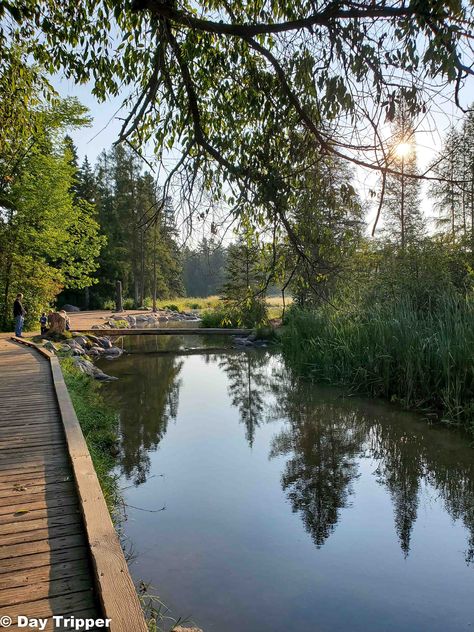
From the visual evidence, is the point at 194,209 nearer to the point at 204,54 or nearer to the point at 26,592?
the point at 204,54

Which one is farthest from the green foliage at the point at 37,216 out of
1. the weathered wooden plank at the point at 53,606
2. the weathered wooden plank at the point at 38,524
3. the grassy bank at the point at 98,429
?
the weathered wooden plank at the point at 53,606

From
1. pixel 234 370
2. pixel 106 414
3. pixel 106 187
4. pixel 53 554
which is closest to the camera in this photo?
pixel 53 554

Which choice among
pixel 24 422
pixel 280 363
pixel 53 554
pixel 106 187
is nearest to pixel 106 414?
pixel 24 422

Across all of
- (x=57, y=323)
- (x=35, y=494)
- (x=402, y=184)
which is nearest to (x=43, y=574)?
(x=35, y=494)

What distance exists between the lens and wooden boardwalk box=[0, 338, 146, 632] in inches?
87.5

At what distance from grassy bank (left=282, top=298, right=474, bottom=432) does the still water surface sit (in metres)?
0.63

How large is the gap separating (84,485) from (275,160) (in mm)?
2806

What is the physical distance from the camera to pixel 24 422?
17.8 feet

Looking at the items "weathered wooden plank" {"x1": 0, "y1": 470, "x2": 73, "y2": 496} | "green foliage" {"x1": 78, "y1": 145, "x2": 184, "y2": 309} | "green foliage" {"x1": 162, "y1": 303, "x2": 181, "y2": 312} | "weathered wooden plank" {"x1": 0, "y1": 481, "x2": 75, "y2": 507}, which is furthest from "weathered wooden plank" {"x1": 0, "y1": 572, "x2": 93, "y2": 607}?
"green foliage" {"x1": 162, "y1": 303, "x2": 181, "y2": 312}

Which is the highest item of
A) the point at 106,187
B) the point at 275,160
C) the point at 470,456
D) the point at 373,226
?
the point at 106,187

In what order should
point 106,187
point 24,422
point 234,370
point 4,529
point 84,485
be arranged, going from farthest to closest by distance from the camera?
point 106,187, point 234,370, point 24,422, point 84,485, point 4,529

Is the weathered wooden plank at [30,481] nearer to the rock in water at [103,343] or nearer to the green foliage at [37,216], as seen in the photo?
the rock in water at [103,343]

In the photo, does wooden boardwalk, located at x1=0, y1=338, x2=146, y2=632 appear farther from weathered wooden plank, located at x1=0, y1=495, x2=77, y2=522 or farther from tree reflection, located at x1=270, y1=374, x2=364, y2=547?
tree reflection, located at x1=270, y1=374, x2=364, y2=547

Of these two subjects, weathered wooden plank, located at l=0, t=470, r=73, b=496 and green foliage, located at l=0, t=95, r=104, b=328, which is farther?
green foliage, located at l=0, t=95, r=104, b=328
